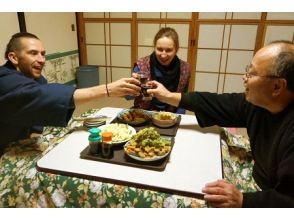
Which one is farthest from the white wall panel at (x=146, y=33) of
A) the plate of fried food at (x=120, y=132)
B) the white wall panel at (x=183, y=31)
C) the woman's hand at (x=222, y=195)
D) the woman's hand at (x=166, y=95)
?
the woman's hand at (x=222, y=195)

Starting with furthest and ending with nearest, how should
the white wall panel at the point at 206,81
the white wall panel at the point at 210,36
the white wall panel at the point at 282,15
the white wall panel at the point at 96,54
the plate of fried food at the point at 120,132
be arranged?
the white wall panel at the point at 96,54, the white wall panel at the point at 206,81, the white wall panel at the point at 210,36, the white wall panel at the point at 282,15, the plate of fried food at the point at 120,132

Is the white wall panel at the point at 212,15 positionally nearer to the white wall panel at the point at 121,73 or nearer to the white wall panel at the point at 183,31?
the white wall panel at the point at 183,31

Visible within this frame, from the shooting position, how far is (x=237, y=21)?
12.7ft

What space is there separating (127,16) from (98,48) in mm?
794

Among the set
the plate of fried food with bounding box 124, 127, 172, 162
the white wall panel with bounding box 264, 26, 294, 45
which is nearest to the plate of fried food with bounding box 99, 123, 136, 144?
the plate of fried food with bounding box 124, 127, 172, 162

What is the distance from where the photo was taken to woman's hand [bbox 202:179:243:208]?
962mm

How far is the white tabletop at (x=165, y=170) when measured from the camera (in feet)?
3.37

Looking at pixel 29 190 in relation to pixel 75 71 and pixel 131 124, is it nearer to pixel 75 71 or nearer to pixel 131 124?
pixel 131 124

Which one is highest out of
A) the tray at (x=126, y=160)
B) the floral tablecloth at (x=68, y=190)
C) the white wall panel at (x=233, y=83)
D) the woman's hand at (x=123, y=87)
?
the woman's hand at (x=123, y=87)

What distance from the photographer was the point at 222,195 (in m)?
0.97

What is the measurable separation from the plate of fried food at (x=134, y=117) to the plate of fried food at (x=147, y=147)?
29 cm

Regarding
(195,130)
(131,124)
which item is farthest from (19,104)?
(195,130)

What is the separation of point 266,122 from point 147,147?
629 millimetres

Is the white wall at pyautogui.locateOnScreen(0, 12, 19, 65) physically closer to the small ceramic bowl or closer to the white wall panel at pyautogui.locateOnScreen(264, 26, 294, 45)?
the small ceramic bowl
